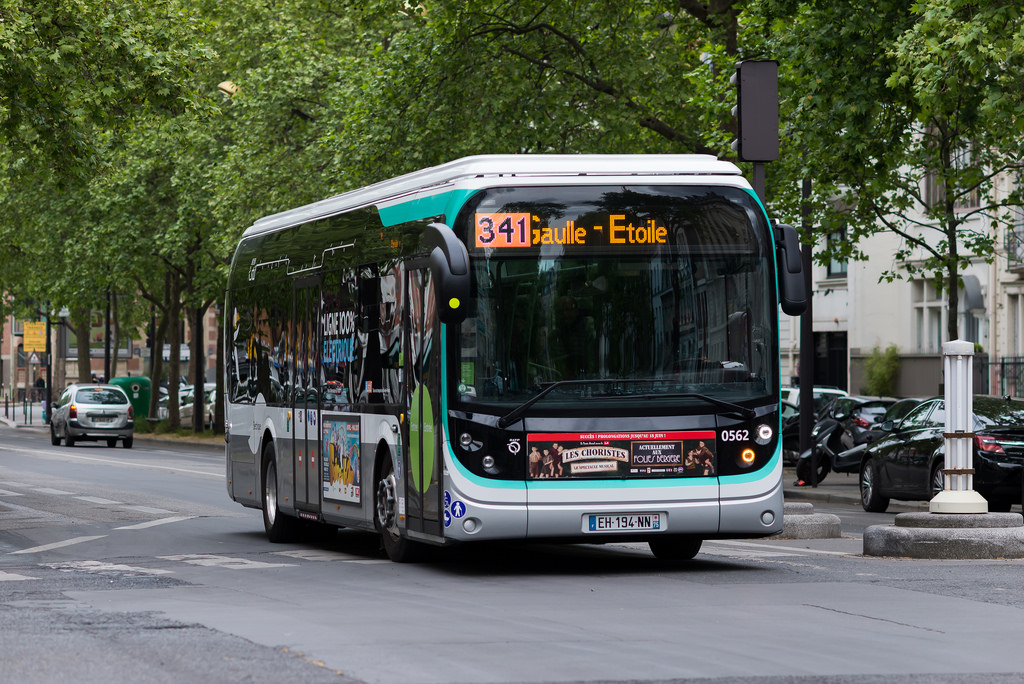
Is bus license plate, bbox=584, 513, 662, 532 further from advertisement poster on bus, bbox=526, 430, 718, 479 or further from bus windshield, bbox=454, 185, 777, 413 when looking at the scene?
bus windshield, bbox=454, 185, 777, 413

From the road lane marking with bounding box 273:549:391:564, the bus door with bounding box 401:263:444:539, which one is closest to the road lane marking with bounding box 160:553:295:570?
the road lane marking with bounding box 273:549:391:564

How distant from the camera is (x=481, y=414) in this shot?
13.1 metres

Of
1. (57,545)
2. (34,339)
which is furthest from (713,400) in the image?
(34,339)

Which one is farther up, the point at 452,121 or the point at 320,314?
the point at 452,121

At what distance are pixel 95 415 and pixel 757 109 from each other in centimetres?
3401

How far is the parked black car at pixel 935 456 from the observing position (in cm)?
2156

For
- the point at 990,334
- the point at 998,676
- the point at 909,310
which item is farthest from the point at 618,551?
the point at 909,310

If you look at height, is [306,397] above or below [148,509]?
above

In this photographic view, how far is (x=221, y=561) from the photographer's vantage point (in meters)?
15.3

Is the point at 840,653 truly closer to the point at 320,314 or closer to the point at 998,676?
the point at 998,676

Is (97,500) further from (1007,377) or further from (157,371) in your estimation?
(157,371)

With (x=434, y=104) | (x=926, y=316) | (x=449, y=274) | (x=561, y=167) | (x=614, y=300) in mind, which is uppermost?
(x=434, y=104)

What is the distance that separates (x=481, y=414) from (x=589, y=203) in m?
1.81

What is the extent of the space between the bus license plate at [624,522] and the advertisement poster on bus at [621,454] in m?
0.31
